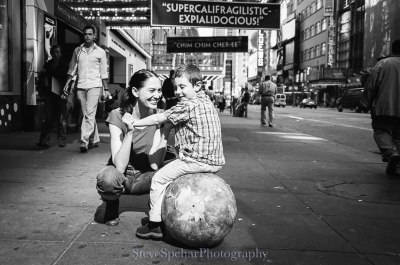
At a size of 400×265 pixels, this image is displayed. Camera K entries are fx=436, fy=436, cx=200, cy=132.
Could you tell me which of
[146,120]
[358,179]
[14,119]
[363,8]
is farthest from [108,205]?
[363,8]

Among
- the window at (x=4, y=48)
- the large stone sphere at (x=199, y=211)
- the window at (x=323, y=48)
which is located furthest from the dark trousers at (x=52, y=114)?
the window at (x=323, y=48)

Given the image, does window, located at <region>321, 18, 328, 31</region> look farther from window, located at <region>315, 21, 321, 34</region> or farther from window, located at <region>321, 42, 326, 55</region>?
window, located at <region>321, 42, 326, 55</region>

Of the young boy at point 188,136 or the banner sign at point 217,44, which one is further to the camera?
the banner sign at point 217,44

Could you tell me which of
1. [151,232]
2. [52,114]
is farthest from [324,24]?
[151,232]

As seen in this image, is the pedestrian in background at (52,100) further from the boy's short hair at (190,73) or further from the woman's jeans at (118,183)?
the boy's short hair at (190,73)

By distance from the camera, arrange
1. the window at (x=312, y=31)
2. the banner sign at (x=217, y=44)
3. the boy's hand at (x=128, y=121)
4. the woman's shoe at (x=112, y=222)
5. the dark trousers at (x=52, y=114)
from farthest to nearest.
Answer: the window at (x=312, y=31) < the banner sign at (x=217, y=44) < the dark trousers at (x=52, y=114) < the woman's shoe at (x=112, y=222) < the boy's hand at (x=128, y=121)

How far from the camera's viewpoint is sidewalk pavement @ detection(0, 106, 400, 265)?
294cm

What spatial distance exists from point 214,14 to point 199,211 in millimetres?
9177

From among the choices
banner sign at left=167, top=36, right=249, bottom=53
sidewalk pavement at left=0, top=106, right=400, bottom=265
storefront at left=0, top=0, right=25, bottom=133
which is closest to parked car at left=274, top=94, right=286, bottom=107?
banner sign at left=167, top=36, right=249, bottom=53

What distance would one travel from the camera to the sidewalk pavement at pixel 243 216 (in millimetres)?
2943

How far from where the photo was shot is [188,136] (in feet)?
10.8

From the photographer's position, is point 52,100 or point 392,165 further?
point 52,100

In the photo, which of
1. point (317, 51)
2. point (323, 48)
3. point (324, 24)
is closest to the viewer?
point (324, 24)

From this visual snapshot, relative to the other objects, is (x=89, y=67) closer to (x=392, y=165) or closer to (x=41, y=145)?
(x=41, y=145)
